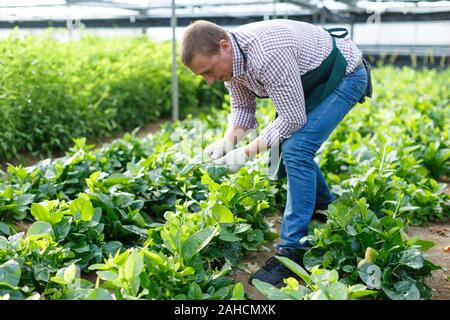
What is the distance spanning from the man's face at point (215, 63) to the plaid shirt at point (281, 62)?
0.03 metres

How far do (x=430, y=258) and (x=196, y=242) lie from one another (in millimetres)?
1428

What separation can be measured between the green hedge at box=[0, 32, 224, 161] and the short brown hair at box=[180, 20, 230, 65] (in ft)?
6.76

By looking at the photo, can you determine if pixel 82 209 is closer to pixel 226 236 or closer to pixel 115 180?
pixel 115 180

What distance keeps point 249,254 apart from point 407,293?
0.92 metres

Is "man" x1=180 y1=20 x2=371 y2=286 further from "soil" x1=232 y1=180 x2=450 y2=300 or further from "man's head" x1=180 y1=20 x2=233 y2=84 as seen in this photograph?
A: "soil" x1=232 y1=180 x2=450 y2=300

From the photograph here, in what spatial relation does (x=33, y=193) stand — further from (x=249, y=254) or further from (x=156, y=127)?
(x=156, y=127)

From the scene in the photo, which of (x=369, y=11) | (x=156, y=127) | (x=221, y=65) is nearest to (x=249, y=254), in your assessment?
(x=221, y=65)

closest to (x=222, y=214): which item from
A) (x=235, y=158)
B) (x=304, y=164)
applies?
(x=235, y=158)

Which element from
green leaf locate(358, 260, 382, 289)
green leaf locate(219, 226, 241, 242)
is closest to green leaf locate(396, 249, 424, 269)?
green leaf locate(358, 260, 382, 289)

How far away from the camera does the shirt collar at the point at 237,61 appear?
2.45m

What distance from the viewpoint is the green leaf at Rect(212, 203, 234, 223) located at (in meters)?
2.52

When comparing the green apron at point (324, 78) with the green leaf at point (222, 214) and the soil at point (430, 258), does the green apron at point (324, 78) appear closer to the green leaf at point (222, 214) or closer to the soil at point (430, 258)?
the green leaf at point (222, 214)

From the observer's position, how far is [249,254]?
2896mm

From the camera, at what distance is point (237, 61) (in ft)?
8.09
